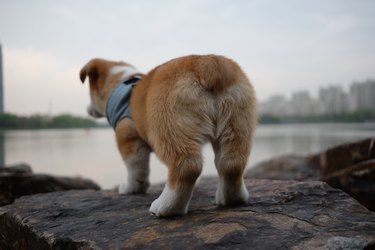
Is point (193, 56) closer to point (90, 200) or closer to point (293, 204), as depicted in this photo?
point (293, 204)

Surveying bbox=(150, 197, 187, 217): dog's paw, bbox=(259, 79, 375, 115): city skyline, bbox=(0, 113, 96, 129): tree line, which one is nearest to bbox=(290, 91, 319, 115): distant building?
bbox=(259, 79, 375, 115): city skyline

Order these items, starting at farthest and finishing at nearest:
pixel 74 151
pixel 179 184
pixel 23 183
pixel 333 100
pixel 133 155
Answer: pixel 333 100 → pixel 74 151 → pixel 23 183 → pixel 133 155 → pixel 179 184

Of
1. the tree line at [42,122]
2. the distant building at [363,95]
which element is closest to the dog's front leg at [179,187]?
the tree line at [42,122]

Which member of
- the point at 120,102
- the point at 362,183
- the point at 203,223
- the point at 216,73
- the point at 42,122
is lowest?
the point at 362,183

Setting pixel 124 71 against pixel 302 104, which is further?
pixel 302 104

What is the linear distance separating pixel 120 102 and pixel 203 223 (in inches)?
78.5

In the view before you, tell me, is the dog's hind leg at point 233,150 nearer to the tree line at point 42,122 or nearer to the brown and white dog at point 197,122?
the brown and white dog at point 197,122

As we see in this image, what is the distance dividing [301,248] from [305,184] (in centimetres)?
167

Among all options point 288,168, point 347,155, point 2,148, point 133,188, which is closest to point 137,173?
point 133,188

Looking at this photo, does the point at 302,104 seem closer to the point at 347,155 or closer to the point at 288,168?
the point at 288,168

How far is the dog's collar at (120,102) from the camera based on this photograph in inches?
152

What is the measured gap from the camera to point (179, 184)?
8.27 feet

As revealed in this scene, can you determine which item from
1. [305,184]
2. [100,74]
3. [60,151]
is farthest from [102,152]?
[305,184]

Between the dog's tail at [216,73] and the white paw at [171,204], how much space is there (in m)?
0.84
